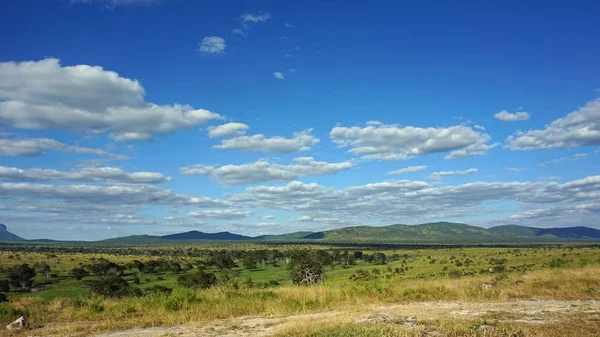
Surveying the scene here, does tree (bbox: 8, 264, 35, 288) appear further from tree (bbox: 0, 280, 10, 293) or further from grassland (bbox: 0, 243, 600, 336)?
grassland (bbox: 0, 243, 600, 336)

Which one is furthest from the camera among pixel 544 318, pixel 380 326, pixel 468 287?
pixel 468 287

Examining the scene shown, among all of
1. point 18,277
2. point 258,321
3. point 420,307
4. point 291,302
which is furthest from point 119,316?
point 18,277

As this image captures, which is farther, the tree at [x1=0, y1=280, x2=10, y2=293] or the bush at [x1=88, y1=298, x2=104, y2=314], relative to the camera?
the tree at [x1=0, y1=280, x2=10, y2=293]

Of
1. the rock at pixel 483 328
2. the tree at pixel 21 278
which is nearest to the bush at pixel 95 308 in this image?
the rock at pixel 483 328

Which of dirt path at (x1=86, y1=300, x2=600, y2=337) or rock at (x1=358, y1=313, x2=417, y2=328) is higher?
rock at (x1=358, y1=313, x2=417, y2=328)

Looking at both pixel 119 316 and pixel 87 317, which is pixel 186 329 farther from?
pixel 87 317

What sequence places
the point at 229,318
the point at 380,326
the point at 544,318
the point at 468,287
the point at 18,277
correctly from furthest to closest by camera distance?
the point at 18,277, the point at 468,287, the point at 229,318, the point at 544,318, the point at 380,326

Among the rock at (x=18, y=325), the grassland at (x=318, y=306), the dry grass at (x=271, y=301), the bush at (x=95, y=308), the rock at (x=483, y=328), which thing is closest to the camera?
the rock at (x=483, y=328)

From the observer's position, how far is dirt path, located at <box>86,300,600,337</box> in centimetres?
1281

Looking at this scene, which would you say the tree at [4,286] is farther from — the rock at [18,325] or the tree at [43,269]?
the rock at [18,325]

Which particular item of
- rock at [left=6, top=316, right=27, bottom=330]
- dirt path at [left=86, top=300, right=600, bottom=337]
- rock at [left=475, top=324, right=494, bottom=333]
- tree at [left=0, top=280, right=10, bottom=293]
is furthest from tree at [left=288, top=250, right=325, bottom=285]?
rock at [left=475, top=324, right=494, bottom=333]

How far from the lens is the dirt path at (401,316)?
12.8m

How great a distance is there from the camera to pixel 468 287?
1998 centimetres

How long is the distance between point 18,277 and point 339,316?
8623cm
